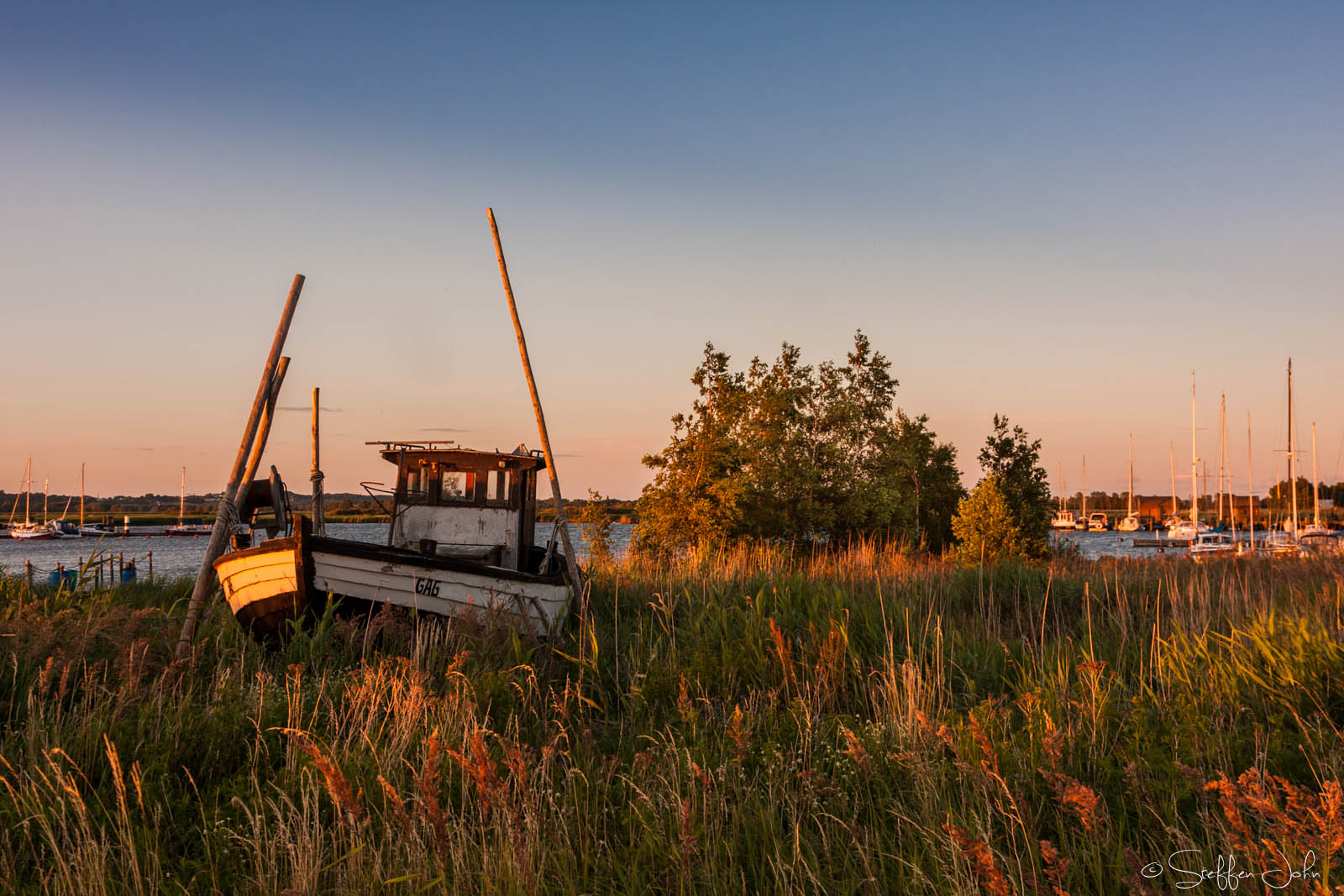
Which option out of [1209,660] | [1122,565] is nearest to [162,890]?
[1209,660]

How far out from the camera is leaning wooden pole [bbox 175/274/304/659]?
889cm

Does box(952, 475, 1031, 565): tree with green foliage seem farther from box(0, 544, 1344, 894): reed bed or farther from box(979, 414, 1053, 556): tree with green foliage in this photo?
box(0, 544, 1344, 894): reed bed

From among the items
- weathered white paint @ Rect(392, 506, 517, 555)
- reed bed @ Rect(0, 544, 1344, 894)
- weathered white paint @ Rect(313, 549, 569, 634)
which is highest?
weathered white paint @ Rect(392, 506, 517, 555)

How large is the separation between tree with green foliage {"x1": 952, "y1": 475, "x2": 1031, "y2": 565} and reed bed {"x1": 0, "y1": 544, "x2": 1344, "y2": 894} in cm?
1403

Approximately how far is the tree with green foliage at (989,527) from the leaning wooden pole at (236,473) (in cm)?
1882

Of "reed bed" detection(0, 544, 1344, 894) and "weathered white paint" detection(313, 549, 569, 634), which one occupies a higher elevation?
"weathered white paint" detection(313, 549, 569, 634)

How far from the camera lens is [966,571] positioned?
1377 cm

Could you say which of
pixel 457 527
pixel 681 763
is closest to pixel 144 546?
pixel 457 527

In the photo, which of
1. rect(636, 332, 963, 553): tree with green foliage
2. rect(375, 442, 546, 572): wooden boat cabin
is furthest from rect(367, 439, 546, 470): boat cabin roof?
rect(636, 332, 963, 553): tree with green foliage

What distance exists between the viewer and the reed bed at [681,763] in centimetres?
352

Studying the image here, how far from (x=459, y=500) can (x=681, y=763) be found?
26.0 feet

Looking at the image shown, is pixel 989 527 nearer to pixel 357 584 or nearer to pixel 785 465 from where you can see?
pixel 785 465

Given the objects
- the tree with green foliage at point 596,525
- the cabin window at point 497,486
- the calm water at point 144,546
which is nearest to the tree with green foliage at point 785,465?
the tree with green foliage at point 596,525

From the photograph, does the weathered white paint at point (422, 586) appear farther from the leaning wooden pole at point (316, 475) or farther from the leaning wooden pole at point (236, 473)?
the leaning wooden pole at point (316, 475)
